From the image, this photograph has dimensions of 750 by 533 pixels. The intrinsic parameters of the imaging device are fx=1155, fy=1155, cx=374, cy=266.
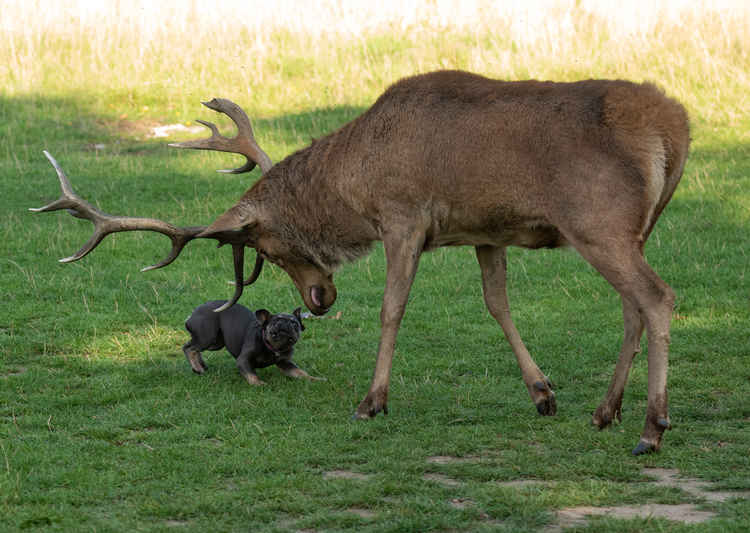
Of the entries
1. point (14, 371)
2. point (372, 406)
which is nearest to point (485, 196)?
point (372, 406)

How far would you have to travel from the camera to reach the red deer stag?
6664 mm

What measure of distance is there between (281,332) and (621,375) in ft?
8.05

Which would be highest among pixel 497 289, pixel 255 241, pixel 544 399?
pixel 255 241

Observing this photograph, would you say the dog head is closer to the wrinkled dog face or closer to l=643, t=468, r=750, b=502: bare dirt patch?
the wrinkled dog face

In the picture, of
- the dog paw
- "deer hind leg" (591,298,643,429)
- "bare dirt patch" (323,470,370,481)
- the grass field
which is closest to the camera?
the grass field

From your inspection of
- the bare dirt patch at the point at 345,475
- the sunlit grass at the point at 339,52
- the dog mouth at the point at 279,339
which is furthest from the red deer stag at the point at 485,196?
the sunlit grass at the point at 339,52

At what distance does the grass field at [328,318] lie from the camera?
5969 millimetres

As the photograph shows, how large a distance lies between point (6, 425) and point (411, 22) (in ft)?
45.8

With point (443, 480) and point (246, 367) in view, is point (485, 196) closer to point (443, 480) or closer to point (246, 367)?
point (443, 480)

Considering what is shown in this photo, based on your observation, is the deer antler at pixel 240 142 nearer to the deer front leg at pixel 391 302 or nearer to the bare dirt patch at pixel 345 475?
the deer front leg at pixel 391 302

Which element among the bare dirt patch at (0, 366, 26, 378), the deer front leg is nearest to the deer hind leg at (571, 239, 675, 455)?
the deer front leg

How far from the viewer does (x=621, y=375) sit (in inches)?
286

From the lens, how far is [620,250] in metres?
6.62

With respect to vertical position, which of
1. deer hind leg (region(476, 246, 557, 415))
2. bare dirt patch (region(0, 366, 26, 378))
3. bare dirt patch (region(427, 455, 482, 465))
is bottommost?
bare dirt patch (region(0, 366, 26, 378))
